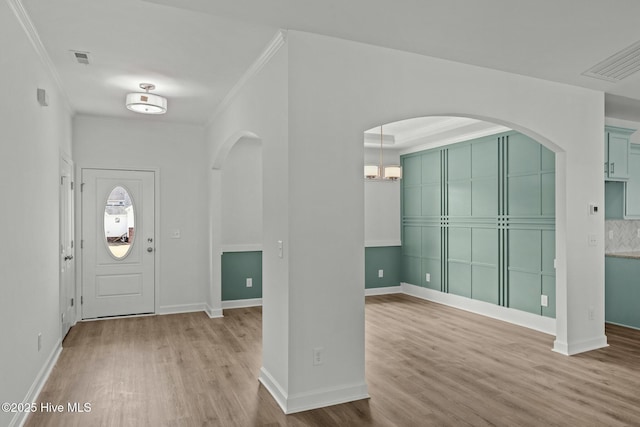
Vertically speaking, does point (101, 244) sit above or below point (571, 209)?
below

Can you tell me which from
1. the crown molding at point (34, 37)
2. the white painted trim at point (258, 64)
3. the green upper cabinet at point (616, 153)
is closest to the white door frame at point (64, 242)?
the crown molding at point (34, 37)

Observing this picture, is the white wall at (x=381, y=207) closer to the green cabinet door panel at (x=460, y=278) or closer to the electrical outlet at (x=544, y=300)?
the green cabinet door panel at (x=460, y=278)

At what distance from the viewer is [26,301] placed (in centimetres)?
307

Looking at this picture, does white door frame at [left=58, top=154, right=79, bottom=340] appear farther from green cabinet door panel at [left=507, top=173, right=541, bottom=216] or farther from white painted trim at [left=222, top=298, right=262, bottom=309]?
green cabinet door panel at [left=507, top=173, right=541, bottom=216]

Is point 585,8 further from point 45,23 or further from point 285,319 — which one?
point 45,23

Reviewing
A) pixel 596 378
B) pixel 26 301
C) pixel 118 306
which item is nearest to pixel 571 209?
pixel 596 378

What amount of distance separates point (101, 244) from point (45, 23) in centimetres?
358

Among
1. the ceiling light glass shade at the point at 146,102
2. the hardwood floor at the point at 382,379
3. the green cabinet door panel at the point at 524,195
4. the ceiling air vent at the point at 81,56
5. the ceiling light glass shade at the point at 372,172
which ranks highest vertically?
the ceiling air vent at the point at 81,56

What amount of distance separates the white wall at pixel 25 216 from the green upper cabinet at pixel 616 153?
6.38 metres

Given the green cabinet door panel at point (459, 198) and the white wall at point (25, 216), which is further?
the green cabinet door panel at point (459, 198)

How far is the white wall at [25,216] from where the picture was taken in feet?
8.49

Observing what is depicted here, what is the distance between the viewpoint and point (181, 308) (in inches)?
249

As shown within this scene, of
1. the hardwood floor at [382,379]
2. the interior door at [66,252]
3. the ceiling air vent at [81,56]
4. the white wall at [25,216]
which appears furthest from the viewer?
the interior door at [66,252]

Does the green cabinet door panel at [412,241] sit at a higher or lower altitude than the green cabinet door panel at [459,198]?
lower
